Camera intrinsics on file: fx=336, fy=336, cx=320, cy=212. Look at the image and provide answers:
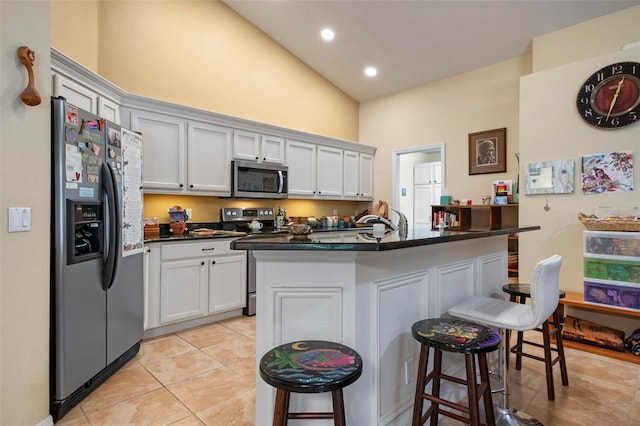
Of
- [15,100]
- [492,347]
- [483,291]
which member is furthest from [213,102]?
[492,347]

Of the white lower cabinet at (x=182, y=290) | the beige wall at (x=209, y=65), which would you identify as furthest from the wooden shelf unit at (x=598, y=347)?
the beige wall at (x=209, y=65)

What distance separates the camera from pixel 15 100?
163 centimetres

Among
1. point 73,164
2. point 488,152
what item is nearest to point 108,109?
point 73,164

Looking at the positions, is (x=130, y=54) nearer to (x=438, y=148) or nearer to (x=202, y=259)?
(x=202, y=259)

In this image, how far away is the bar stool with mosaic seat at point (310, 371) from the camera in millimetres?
1095

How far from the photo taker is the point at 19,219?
1.64 metres

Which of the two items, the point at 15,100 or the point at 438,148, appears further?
the point at 438,148

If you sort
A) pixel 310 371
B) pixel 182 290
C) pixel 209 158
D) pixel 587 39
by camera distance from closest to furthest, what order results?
1. pixel 310 371
2. pixel 182 290
3. pixel 587 39
4. pixel 209 158

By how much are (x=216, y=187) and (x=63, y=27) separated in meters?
1.94

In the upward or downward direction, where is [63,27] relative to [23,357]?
upward

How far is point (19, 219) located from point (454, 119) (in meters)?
4.86

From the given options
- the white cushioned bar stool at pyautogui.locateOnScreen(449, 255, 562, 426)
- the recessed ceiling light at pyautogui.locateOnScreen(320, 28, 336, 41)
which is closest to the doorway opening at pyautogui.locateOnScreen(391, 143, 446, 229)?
the recessed ceiling light at pyautogui.locateOnScreen(320, 28, 336, 41)

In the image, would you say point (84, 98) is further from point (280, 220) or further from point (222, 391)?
point (280, 220)

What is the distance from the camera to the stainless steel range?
12.5 feet
